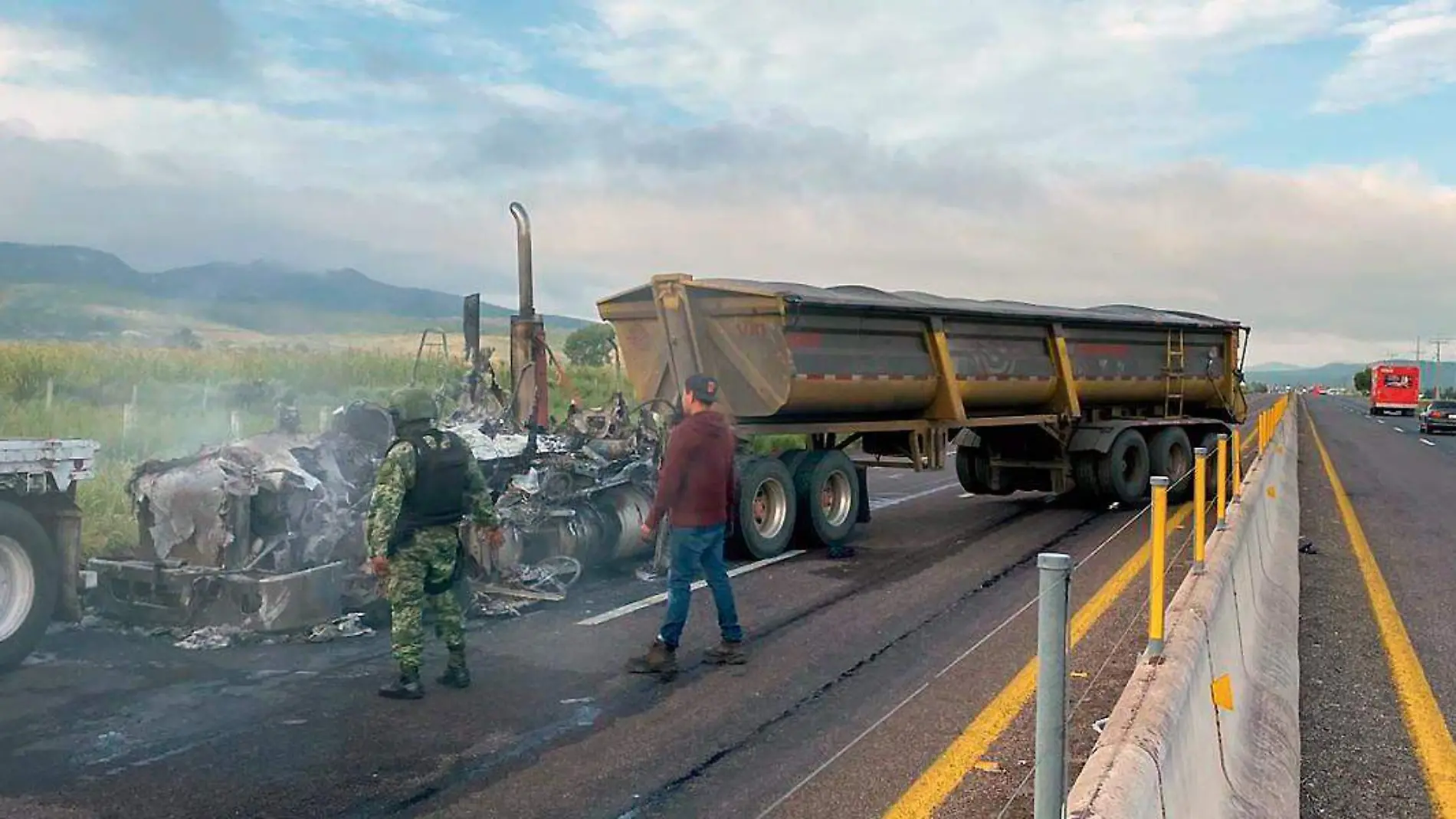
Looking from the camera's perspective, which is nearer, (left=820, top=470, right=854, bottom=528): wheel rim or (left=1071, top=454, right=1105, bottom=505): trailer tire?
(left=820, top=470, right=854, bottom=528): wheel rim

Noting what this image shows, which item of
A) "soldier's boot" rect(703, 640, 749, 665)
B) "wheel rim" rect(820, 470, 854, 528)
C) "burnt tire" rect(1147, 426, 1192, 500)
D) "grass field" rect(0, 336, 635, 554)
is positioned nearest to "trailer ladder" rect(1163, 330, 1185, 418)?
"burnt tire" rect(1147, 426, 1192, 500)

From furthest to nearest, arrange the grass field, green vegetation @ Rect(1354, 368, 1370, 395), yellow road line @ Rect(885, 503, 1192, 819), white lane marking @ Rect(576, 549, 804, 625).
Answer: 1. green vegetation @ Rect(1354, 368, 1370, 395)
2. the grass field
3. white lane marking @ Rect(576, 549, 804, 625)
4. yellow road line @ Rect(885, 503, 1192, 819)

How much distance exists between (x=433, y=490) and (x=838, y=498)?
19.8ft

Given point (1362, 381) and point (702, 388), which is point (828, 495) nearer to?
point (702, 388)

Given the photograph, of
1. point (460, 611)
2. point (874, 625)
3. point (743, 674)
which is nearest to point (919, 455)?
point (874, 625)

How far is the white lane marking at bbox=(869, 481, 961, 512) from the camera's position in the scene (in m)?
14.8

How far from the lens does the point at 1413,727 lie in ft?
19.1

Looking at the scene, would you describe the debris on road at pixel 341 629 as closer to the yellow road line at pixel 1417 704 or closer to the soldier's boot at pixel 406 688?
the soldier's boot at pixel 406 688

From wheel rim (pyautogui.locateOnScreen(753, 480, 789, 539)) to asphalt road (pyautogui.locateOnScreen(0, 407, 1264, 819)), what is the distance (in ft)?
6.96

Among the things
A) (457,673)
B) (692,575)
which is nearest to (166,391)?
(457,673)

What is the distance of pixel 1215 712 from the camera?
4633 mm

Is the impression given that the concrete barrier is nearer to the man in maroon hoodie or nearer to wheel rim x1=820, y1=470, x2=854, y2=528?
the man in maroon hoodie

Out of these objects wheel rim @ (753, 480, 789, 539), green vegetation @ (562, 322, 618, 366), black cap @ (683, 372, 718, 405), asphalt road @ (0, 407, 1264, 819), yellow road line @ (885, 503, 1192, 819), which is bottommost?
asphalt road @ (0, 407, 1264, 819)

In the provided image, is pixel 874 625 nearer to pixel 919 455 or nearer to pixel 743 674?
pixel 743 674
